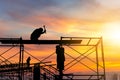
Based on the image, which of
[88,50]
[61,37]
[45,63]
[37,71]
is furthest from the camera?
[45,63]

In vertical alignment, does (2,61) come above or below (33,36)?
below

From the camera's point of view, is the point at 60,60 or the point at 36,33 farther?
the point at 36,33

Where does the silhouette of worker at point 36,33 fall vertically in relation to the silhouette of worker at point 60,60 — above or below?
above

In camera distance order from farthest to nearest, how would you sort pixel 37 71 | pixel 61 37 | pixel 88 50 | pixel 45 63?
pixel 45 63 < pixel 88 50 < pixel 61 37 < pixel 37 71

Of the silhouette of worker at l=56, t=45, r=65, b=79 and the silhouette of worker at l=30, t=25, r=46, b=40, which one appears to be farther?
the silhouette of worker at l=30, t=25, r=46, b=40

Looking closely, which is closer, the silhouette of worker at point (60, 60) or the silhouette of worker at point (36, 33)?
the silhouette of worker at point (60, 60)

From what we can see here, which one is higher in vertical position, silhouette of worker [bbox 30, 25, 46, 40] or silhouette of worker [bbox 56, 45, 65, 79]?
silhouette of worker [bbox 30, 25, 46, 40]

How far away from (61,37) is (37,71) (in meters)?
3.52

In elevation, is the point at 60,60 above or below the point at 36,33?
below

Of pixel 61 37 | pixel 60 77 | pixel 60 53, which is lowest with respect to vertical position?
pixel 60 77

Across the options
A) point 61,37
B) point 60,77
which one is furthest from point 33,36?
point 60,77

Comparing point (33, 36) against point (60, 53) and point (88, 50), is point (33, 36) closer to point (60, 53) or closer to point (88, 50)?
point (60, 53)

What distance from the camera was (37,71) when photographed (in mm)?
19797

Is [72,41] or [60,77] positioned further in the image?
[72,41]
